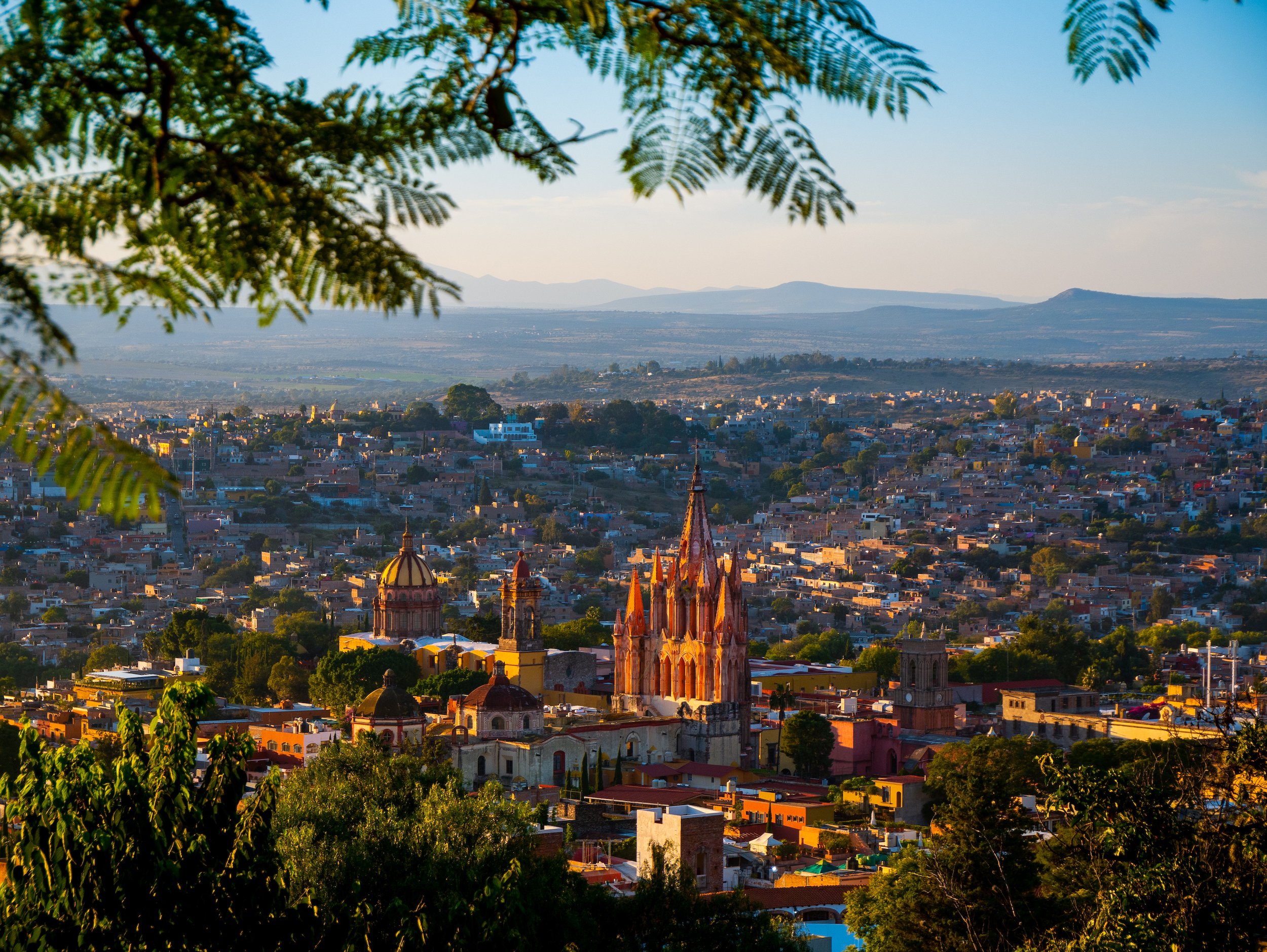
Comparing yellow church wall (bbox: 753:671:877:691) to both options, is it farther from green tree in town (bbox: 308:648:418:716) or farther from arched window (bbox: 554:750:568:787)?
arched window (bbox: 554:750:568:787)

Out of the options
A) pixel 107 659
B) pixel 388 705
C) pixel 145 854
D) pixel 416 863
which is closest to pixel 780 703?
pixel 388 705

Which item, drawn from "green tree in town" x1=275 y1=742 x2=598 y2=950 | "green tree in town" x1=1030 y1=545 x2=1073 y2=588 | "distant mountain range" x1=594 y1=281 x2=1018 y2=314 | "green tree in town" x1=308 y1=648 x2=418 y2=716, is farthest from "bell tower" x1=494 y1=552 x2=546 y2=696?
"distant mountain range" x1=594 y1=281 x2=1018 y2=314

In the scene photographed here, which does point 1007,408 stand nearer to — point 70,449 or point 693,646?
point 693,646

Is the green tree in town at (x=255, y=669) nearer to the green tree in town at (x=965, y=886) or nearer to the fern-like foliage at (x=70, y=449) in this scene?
the green tree in town at (x=965, y=886)

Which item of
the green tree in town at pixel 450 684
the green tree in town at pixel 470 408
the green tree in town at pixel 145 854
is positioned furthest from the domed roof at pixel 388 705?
the green tree in town at pixel 470 408

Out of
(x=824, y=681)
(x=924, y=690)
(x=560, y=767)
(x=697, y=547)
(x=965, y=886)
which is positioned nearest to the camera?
(x=965, y=886)

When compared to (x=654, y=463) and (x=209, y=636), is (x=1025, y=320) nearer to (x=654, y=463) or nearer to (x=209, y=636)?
(x=654, y=463)
